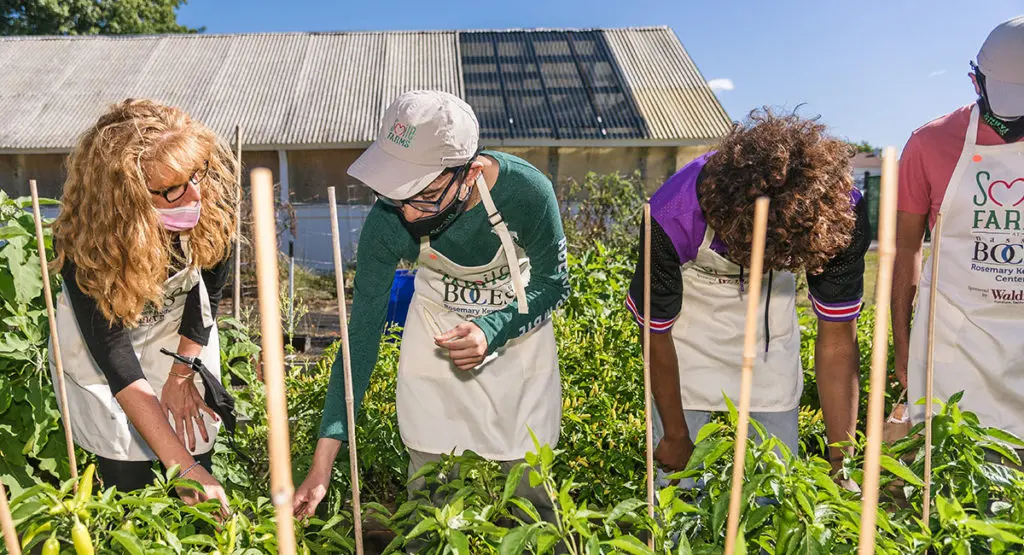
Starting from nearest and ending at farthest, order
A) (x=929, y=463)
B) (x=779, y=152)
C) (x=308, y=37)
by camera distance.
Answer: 1. (x=929, y=463)
2. (x=779, y=152)
3. (x=308, y=37)

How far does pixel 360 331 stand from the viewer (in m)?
1.77

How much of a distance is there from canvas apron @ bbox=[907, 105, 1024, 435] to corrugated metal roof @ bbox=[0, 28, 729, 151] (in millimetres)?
9604

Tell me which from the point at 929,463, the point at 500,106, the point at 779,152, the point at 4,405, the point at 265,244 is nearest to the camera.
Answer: the point at 265,244

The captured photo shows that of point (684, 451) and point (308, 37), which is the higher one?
point (308, 37)

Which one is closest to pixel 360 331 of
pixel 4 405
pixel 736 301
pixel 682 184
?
pixel 682 184

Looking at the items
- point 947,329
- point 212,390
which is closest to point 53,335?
point 212,390

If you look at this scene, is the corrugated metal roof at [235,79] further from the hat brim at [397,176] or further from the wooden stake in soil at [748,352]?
the wooden stake in soil at [748,352]

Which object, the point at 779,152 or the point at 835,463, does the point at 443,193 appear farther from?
the point at 835,463

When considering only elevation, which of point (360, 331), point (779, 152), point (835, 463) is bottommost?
point (835, 463)

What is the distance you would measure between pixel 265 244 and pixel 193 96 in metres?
13.8

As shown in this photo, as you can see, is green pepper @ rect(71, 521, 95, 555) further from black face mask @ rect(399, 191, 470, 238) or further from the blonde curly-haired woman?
black face mask @ rect(399, 191, 470, 238)

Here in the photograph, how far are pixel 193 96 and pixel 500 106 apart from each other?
210 inches

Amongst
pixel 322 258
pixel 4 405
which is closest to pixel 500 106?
pixel 322 258

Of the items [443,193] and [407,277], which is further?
[407,277]
